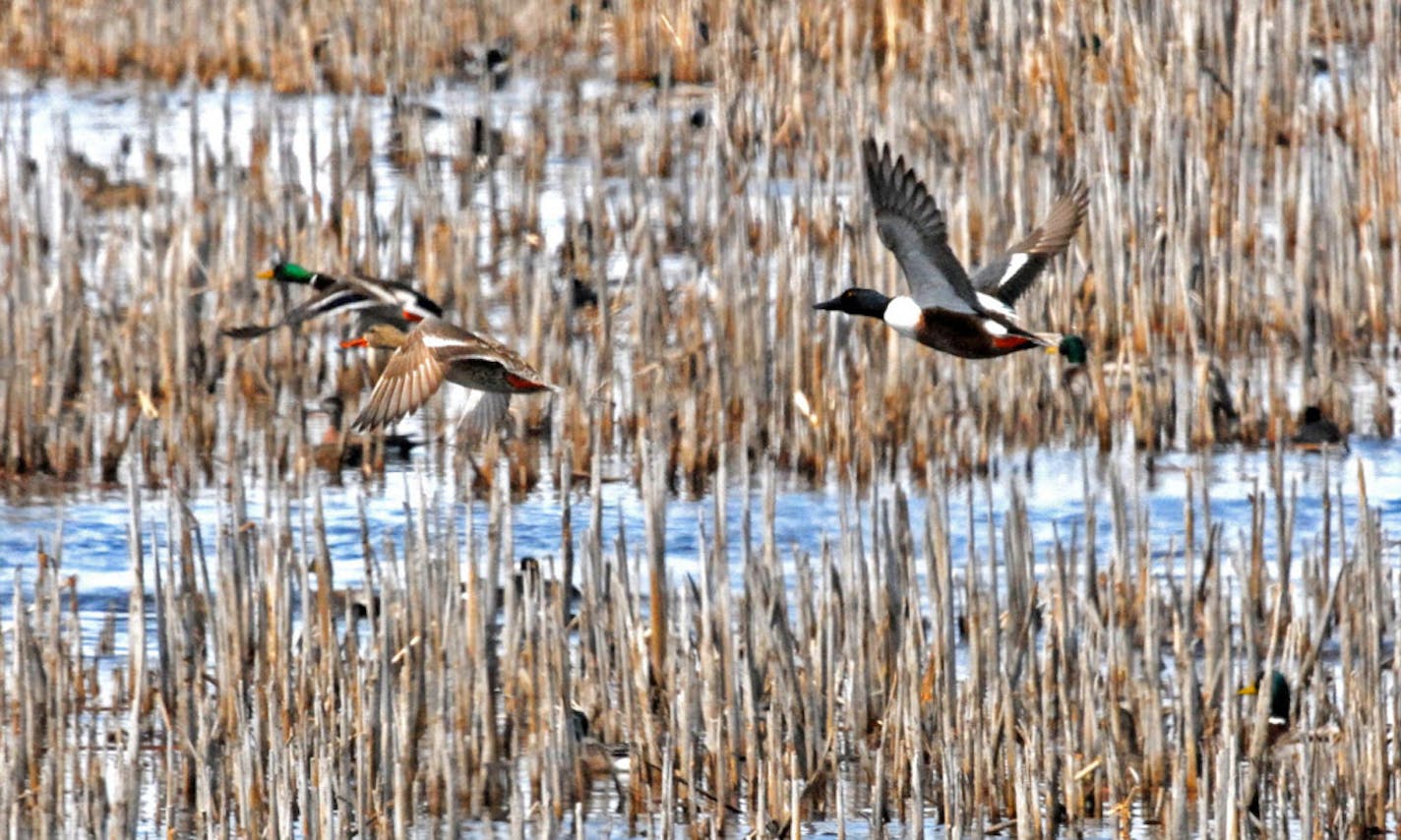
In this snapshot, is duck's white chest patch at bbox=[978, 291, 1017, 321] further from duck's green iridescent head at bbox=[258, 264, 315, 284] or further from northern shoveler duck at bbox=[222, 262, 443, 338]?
duck's green iridescent head at bbox=[258, 264, 315, 284]

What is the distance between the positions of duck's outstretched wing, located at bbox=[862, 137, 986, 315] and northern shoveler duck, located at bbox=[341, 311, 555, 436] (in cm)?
103

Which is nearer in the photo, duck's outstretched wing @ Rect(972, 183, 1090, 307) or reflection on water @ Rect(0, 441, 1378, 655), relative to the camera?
duck's outstretched wing @ Rect(972, 183, 1090, 307)

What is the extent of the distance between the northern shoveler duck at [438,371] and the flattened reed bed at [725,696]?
34.3 inches

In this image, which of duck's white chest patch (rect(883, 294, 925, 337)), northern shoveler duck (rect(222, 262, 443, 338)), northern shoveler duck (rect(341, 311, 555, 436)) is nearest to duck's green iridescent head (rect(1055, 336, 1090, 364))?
duck's white chest patch (rect(883, 294, 925, 337))

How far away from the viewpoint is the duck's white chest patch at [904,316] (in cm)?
630

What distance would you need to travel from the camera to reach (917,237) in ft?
20.4

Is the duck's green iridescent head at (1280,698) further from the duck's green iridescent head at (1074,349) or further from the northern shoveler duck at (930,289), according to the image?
the duck's green iridescent head at (1074,349)

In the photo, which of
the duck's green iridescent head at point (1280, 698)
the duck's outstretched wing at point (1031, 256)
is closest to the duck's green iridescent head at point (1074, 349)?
the duck's outstretched wing at point (1031, 256)

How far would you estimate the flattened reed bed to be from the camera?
459cm

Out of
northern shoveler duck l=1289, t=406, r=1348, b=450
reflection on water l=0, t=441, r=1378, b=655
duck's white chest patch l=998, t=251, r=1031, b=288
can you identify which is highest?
duck's white chest patch l=998, t=251, r=1031, b=288

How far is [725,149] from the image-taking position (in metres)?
9.68

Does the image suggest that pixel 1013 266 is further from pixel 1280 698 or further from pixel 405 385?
pixel 1280 698

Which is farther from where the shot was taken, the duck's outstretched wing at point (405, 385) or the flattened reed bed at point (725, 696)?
the duck's outstretched wing at point (405, 385)

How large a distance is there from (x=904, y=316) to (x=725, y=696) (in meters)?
1.67
